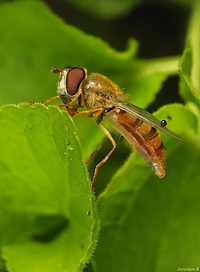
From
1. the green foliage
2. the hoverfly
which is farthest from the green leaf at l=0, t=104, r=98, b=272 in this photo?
the hoverfly

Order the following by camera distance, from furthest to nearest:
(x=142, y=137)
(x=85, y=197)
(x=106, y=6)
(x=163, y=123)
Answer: (x=106, y=6)
(x=142, y=137)
(x=163, y=123)
(x=85, y=197)

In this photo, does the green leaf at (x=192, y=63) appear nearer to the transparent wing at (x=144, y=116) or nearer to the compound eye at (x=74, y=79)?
the transparent wing at (x=144, y=116)

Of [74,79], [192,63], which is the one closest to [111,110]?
[74,79]

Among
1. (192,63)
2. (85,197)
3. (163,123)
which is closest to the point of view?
(85,197)

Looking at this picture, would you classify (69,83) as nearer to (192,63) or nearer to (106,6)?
(192,63)

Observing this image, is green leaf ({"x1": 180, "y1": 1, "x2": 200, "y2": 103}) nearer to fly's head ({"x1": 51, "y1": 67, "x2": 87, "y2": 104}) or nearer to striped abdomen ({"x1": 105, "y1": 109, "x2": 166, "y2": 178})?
striped abdomen ({"x1": 105, "y1": 109, "x2": 166, "y2": 178})

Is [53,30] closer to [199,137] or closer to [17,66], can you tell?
[17,66]
